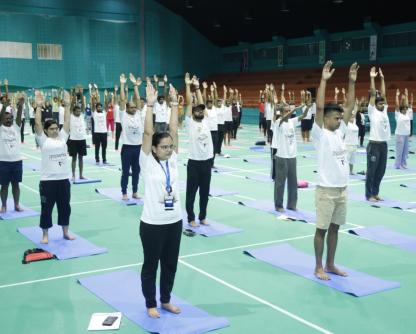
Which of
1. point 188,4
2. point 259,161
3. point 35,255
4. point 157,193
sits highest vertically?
point 188,4

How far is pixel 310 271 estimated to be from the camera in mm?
5824

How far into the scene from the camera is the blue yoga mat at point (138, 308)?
14.5 feet

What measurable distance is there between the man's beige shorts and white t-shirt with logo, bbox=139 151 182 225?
170 centimetres

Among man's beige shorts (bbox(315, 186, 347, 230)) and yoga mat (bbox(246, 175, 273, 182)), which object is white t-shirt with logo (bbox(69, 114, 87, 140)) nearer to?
yoga mat (bbox(246, 175, 273, 182))

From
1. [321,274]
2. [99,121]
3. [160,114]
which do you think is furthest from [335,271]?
[160,114]

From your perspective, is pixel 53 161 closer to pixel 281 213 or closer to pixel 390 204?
pixel 281 213

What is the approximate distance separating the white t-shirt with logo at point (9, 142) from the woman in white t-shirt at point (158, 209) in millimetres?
4343

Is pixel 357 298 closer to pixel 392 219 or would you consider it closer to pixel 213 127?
pixel 392 219

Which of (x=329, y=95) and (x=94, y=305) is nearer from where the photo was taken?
(x=94, y=305)

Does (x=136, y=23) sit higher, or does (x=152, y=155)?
(x=136, y=23)

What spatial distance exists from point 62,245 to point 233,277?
247 cm

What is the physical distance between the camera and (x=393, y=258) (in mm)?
6387

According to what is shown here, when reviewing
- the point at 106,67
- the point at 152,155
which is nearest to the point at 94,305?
the point at 152,155

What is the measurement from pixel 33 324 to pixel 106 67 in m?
30.4
